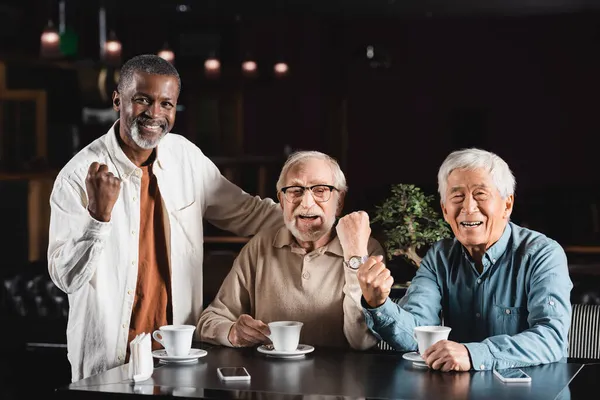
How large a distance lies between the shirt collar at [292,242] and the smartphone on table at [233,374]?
609 millimetres

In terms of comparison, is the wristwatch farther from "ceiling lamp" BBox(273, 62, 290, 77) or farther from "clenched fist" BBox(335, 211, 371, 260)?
"ceiling lamp" BBox(273, 62, 290, 77)

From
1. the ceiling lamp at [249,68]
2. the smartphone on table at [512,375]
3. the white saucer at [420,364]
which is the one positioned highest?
the ceiling lamp at [249,68]

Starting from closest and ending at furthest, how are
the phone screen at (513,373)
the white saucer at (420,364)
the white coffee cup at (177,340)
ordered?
the phone screen at (513,373)
the white saucer at (420,364)
the white coffee cup at (177,340)

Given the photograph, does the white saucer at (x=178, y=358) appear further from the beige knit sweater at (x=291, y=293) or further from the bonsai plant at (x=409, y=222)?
the bonsai plant at (x=409, y=222)

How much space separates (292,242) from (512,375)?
0.93 metres

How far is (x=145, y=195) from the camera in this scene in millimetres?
3049

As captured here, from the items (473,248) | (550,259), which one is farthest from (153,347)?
(550,259)

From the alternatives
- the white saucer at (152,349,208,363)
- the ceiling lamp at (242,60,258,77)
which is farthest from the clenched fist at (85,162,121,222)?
the ceiling lamp at (242,60,258,77)

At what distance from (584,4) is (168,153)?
8.38m

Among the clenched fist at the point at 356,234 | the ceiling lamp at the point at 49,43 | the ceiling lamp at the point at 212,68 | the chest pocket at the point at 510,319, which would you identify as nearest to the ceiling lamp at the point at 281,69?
A: the ceiling lamp at the point at 212,68

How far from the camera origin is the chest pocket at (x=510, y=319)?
2672 millimetres

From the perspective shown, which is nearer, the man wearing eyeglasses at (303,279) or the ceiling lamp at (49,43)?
the man wearing eyeglasses at (303,279)

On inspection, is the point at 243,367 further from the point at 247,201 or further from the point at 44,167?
the point at 44,167

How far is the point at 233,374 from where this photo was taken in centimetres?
237
